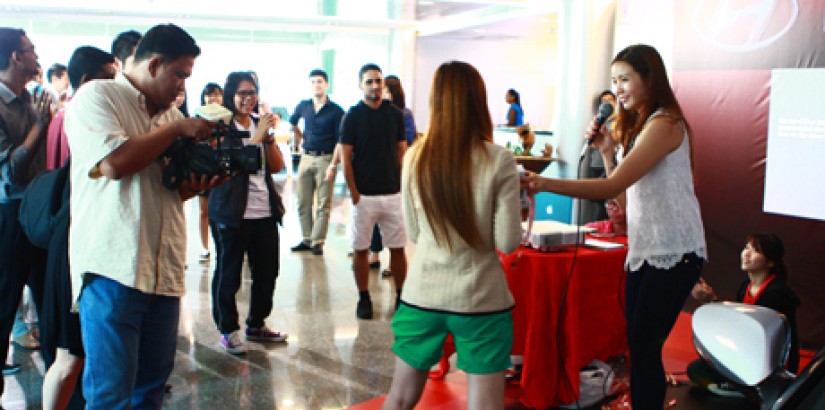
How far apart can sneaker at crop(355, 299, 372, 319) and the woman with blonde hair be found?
2.48m

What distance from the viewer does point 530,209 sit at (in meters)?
2.85

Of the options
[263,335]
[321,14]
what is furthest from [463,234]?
[321,14]

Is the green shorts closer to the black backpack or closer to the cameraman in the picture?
the black backpack

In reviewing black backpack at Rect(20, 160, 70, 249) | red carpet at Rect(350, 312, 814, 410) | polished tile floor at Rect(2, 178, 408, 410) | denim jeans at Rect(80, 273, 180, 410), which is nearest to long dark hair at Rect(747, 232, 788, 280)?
red carpet at Rect(350, 312, 814, 410)

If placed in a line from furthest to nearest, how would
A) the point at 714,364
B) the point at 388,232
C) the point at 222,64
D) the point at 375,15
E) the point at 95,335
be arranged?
the point at 222,64, the point at 375,15, the point at 388,232, the point at 95,335, the point at 714,364

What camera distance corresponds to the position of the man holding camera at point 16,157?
10.5 feet

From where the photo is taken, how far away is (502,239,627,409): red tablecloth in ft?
11.1

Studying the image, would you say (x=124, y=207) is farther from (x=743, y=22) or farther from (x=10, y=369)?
(x=743, y=22)

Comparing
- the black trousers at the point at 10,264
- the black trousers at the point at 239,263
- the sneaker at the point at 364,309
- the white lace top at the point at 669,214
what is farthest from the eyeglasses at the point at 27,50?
the white lace top at the point at 669,214

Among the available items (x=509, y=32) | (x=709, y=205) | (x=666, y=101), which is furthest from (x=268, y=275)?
(x=509, y=32)

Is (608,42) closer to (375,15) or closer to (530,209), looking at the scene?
(530,209)

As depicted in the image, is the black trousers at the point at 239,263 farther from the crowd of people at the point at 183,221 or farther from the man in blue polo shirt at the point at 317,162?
the man in blue polo shirt at the point at 317,162

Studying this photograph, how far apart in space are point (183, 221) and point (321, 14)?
1169 cm

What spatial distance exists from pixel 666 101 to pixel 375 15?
11011 millimetres
